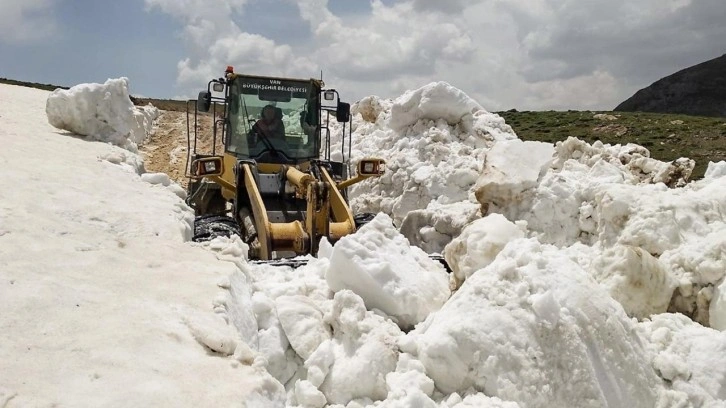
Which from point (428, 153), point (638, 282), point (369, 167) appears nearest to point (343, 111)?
point (369, 167)

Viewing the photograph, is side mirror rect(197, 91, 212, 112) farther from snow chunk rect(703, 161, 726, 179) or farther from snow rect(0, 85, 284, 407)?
snow chunk rect(703, 161, 726, 179)

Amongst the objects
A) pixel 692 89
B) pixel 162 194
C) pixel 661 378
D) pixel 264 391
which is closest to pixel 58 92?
pixel 162 194

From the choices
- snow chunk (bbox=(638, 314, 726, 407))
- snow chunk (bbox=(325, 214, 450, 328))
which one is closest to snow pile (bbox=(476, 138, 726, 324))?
snow chunk (bbox=(638, 314, 726, 407))

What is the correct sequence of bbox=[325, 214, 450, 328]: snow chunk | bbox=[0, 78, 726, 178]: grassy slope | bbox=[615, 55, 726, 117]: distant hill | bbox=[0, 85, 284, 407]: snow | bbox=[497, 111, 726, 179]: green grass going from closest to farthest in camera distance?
bbox=[0, 85, 284, 407]: snow
bbox=[325, 214, 450, 328]: snow chunk
bbox=[497, 111, 726, 179]: green grass
bbox=[0, 78, 726, 178]: grassy slope
bbox=[615, 55, 726, 117]: distant hill

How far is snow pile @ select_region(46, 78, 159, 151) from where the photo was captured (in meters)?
8.23

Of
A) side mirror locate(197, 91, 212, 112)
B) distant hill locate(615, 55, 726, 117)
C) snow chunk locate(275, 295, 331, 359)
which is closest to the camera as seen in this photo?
snow chunk locate(275, 295, 331, 359)

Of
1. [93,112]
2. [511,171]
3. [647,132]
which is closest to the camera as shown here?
[511,171]

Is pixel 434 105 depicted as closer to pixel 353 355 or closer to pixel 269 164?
pixel 269 164

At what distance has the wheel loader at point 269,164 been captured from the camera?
6832mm

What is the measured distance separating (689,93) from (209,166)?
182ft

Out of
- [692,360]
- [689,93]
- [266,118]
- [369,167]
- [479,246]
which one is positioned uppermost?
[689,93]

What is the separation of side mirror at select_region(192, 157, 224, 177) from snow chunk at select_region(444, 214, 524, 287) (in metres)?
3.63

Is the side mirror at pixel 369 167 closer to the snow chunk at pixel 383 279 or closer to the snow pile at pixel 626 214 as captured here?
the snow pile at pixel 626 214

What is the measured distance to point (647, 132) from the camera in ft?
86.8
